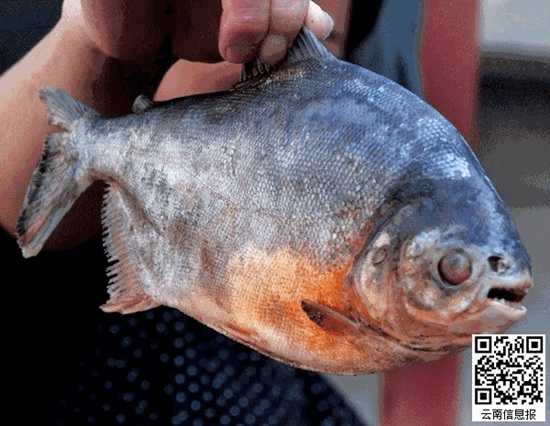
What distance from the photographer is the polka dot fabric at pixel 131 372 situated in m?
1.54

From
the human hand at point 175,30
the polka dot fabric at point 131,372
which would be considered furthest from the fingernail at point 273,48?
the polka dot fabric at point 131,372

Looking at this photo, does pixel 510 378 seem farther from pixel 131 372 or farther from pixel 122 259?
pixel 131 372

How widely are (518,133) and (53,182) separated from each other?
9.09 feet

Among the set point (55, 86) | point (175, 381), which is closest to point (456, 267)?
point (55, 86)

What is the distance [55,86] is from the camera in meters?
1.32

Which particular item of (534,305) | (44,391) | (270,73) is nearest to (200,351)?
(44,391)

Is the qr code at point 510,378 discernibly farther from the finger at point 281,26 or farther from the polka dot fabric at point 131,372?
the polka dot fabric at point 131,372

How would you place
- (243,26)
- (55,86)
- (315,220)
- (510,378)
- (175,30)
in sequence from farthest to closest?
(55,86) → (175,30) → (510,378) → (243,26) → (315,220)

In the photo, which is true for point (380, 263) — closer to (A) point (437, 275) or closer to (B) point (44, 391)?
(A) point (437, 275)

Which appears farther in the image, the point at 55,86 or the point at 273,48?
the point at 55,86

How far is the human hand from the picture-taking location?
32.0 inches

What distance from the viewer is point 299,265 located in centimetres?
68

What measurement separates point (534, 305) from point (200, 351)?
1.57 metres

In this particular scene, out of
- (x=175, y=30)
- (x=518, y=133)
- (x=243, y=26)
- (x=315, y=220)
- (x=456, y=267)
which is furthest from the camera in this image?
(x=518, y=133)
